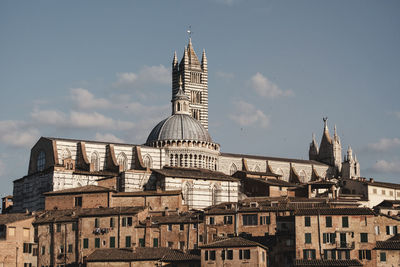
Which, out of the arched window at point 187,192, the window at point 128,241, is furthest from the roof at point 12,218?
the arched window at point 187,192

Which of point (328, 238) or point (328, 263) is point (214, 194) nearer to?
point (328, 238)

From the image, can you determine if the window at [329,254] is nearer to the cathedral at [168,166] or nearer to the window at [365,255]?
the window at [365,255]

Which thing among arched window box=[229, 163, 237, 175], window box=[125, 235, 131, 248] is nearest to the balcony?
window box=[125, 235, 131, 248]

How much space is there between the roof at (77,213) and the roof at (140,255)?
4638 millimetres

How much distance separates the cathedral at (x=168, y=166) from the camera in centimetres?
7906

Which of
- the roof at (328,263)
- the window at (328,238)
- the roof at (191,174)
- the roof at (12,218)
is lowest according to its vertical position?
the roof at (328,263)

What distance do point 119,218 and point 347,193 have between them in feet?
117

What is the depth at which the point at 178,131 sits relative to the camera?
9119 centimetres

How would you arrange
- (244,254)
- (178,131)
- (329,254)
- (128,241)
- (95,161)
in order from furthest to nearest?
1. (178,131)
2. (95,161)
3. (128,241)
4. (329,254)
5. (244,254)

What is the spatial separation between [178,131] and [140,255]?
35707mm

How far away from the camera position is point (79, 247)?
61.6 meters

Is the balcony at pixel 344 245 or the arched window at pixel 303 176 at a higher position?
the arched window at pixel 303 176

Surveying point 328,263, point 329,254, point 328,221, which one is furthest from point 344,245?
point 328,263

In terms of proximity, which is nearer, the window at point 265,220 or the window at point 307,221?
the window at point 307,221
